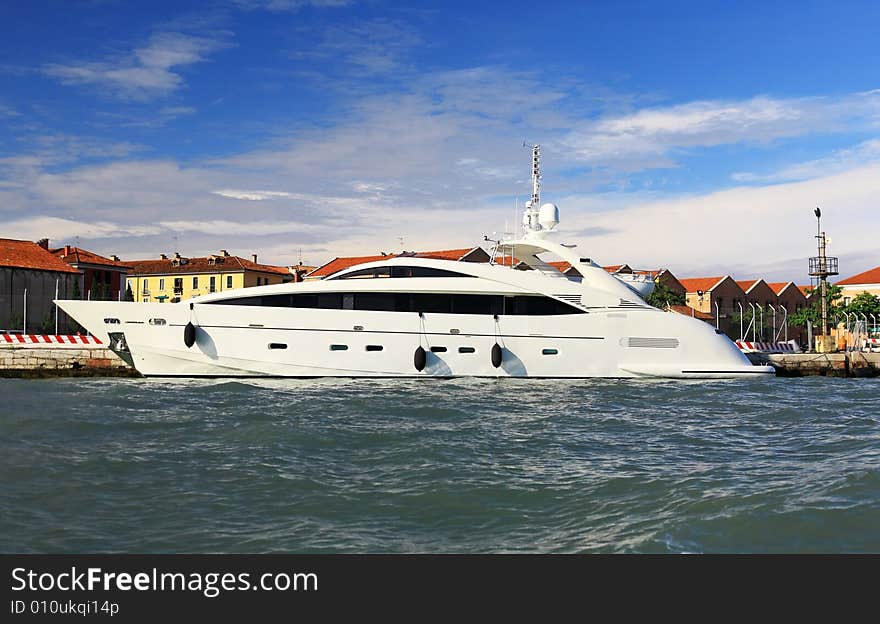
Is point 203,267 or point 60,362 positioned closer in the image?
point 60,362

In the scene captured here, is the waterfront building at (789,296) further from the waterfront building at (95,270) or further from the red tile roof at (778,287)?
the waterfront building at (95,270)

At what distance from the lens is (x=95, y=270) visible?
4856 centimetres

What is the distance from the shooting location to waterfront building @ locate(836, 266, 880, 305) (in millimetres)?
58875

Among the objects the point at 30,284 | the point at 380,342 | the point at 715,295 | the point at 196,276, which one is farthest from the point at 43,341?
the point at 715,295

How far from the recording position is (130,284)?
5647cm

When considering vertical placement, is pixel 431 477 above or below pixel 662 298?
below

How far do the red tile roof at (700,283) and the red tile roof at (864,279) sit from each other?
45.2 feet

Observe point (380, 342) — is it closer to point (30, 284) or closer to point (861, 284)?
point (30, 284)

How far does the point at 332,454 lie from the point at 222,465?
1.27 metres

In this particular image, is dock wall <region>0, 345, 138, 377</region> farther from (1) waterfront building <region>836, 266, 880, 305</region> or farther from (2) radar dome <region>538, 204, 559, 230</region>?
(1) waterfront building <region>836, 266, 880, 305</region>

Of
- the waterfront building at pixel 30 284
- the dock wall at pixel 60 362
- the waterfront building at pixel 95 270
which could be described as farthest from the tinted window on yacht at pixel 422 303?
the waterfront building at pixel 95 270

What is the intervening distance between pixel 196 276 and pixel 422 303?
38994 mm

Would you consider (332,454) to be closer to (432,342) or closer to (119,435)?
(119,435)
